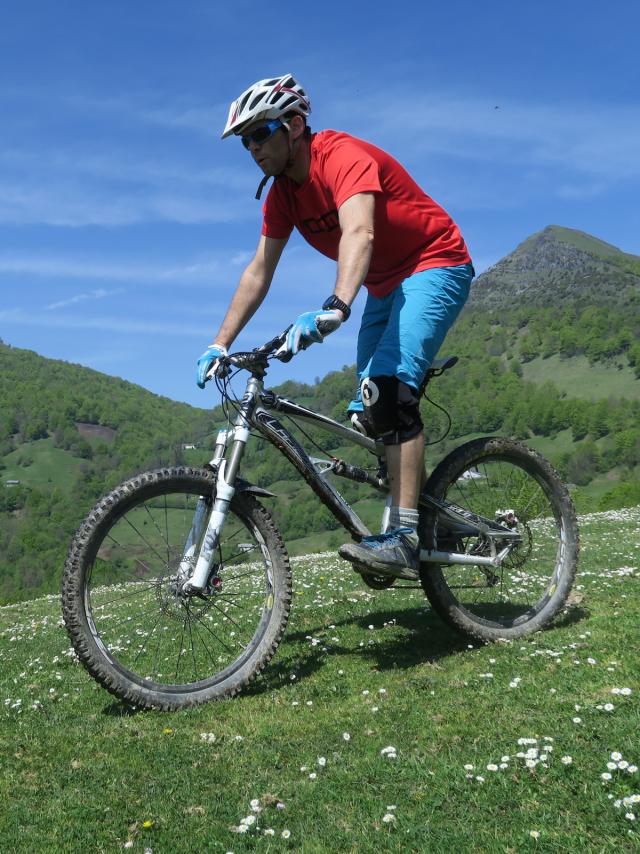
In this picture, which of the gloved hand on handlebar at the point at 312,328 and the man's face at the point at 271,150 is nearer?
the gloved hand on handlebar at the point at 312,328

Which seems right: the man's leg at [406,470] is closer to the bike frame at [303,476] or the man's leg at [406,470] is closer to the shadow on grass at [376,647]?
the bike frame at [303,476]

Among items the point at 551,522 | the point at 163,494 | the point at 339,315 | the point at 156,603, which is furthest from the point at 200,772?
the point at 551,522

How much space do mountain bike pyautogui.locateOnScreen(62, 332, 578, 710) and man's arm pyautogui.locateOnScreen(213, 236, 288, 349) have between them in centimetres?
104

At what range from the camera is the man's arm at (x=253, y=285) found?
6648 mm

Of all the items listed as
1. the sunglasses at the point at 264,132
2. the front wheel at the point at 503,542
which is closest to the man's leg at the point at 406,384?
the front wheel at the point at 503,542

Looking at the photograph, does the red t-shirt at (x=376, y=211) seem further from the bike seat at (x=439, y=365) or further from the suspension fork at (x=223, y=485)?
the suspension fork at (x=223, y=485)

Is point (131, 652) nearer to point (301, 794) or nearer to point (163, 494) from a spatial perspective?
point (163, 494)

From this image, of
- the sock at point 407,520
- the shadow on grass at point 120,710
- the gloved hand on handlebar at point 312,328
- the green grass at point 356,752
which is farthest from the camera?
the sock at point 407,520

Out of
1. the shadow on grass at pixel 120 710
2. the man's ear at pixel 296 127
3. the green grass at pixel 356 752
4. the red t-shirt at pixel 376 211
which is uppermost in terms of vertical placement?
the man's ear at pixel 296 127

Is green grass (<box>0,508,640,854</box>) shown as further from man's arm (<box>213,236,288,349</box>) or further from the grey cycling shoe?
man's arm (<box>213,236,288,349</box>)

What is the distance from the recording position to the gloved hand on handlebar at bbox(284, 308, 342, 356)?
5.23m

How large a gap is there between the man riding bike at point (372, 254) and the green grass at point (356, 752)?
1079 mm

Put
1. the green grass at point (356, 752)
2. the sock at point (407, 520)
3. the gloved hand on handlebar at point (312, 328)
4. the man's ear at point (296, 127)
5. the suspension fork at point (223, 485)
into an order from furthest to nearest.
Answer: the sock at point (407, 520), the man's ear at point (296, 127), the suspension fork at point (223, 485), the gloved hand on handlebar at point (312, 328), the green grass at point (356, 752)

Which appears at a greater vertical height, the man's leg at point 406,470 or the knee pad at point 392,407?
the knee pad at point 392,407
